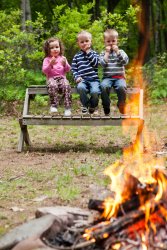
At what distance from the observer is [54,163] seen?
7.61m

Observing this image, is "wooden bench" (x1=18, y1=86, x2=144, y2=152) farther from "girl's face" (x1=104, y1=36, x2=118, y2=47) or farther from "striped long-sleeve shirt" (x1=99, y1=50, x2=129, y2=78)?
"girl's face" (x1=104, y1=36, x2=118, y2=47)

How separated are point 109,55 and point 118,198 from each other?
477cm

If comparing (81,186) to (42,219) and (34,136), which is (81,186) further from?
(34,136)

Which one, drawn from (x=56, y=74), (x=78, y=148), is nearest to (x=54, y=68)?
(x=56, y=74)

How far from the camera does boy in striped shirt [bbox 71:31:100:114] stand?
8.48m

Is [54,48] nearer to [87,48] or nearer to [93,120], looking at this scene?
[87,48]

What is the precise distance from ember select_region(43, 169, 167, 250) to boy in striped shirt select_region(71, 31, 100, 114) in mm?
4238

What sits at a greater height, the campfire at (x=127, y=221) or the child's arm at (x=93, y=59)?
the child's arm at (x=93, y=59)

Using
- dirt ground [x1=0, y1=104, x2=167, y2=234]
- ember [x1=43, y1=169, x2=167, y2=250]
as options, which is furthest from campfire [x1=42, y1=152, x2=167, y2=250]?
dirt ground [x1=0, y1=104, x2=167, y2=234]

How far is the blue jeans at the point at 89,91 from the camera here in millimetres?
8438

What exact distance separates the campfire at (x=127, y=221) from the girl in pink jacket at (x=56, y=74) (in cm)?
439

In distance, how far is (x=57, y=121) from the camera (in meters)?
8.27

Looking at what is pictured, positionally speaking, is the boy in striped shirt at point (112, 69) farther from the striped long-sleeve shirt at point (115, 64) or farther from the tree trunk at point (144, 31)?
the tree trunk at point (144, 31)

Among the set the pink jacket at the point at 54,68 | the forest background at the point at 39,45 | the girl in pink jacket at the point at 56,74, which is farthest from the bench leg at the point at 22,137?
the forest background at the point at 39,45
